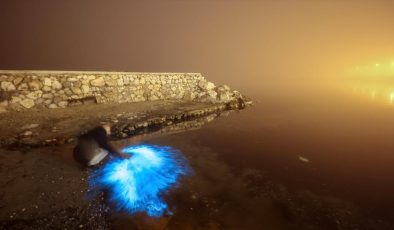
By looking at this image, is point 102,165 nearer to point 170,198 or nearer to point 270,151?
point 170,198

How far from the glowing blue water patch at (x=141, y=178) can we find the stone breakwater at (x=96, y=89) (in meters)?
5.14

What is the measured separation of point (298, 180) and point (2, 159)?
751cm

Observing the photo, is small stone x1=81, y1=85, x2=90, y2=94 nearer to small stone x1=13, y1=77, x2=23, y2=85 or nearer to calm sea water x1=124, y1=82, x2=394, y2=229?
small stone x1=13, y1=77, x2=23, y2=85

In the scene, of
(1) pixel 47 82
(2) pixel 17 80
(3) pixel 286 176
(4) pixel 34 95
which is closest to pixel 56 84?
(1) pixel 47 82

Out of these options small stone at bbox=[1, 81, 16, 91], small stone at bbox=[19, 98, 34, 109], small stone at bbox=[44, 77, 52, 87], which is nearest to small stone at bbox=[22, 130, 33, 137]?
small stone at bbox=[19, 98, 34, 109]

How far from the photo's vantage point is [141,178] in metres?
5.16

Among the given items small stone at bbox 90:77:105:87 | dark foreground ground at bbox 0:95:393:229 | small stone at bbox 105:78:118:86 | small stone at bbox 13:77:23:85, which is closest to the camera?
dark foreground ground at bbox 0:95:393:229

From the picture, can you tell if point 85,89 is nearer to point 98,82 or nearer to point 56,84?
point 98,82

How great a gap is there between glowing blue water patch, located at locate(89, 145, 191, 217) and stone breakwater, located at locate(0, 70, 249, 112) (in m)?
5.14

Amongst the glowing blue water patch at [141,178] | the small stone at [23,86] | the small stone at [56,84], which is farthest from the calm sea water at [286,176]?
the small stone at [23,86]

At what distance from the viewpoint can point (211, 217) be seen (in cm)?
384

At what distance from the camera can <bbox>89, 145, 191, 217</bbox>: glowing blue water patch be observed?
4.16 m

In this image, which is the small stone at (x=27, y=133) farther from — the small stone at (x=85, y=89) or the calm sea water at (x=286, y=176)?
the calm sea water at (x=286, y=176)

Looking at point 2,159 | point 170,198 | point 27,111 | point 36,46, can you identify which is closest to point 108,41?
point 36,46
